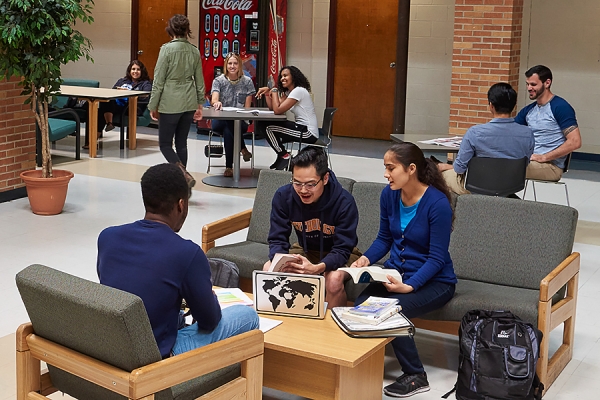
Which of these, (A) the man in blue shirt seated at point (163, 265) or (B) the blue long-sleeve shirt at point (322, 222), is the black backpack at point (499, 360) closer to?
(B) the blue long-sleeve shirt at point (322, 222)

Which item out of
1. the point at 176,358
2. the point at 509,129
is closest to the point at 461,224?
the point at 509,129

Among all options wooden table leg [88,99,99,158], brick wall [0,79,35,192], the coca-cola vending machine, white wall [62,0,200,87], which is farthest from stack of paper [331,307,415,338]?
white wall [62,0,200,87]

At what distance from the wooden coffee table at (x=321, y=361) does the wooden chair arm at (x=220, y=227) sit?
3.98 feet

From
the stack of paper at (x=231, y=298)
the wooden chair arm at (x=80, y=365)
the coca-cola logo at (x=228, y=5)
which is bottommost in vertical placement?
the stack of paper at (x=231, y=298)

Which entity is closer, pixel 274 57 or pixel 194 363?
pixel 194 363

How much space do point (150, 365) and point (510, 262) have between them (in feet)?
7.28

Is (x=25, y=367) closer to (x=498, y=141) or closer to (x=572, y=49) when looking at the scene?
(x=498, y=141)

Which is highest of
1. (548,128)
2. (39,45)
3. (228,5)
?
(228,5)

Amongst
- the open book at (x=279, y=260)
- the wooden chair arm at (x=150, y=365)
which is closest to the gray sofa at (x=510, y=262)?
the open book at (x=279, y=260)

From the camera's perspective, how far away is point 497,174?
5844 millimetres

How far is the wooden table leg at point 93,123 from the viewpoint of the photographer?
980cm

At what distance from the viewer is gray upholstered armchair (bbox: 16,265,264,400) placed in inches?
105

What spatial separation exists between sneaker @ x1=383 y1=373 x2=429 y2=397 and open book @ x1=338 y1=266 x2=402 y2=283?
44 centimetres

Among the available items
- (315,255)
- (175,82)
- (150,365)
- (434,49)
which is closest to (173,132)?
(175,82)
